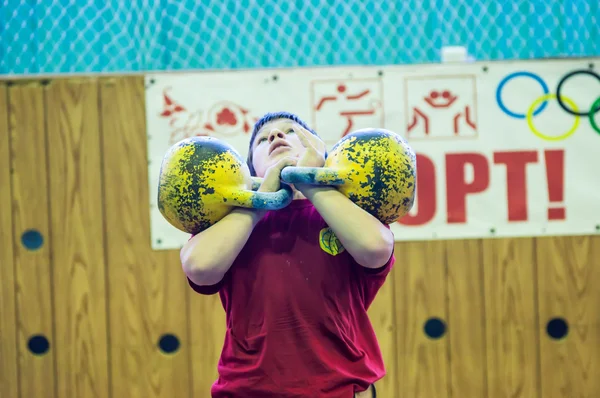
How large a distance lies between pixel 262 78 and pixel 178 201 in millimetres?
1176

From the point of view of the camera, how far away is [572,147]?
2223 millimetres

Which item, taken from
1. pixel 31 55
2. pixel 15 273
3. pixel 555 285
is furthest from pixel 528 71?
pixel 15 273

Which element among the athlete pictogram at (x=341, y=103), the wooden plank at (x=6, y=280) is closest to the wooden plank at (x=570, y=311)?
the athlete pictogram at (x=341, y=103)

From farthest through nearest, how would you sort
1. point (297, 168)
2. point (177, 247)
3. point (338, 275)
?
1. point (177, 247)
2. point (338, 275)
3. point (297, 168)

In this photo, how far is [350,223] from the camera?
109 centimetres

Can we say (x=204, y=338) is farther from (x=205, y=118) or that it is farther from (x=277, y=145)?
(x=277, y=145)

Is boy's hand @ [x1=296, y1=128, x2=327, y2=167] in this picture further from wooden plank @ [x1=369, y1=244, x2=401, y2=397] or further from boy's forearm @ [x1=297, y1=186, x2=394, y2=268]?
wooden plank @ [x1=369, y1=244, x2=401, y2=397]

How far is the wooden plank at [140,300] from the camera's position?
7.20 feet

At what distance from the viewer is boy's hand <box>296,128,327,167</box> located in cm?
114

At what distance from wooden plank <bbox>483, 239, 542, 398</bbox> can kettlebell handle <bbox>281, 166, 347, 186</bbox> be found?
4.11 feet

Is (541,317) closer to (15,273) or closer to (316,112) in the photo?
(316,112)

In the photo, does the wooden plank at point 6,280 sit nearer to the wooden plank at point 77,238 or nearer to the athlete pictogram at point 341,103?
the wooden plank at point 77,238

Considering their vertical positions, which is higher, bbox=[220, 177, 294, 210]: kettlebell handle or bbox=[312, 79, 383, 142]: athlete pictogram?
bbox=[312, 79, 383, 142]: athlete pictogram

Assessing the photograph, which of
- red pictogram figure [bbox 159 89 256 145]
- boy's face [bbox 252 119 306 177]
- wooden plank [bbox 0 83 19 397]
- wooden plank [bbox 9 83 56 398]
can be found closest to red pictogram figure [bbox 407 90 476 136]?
red pictogram figure [bbox 159 89 256 145]
